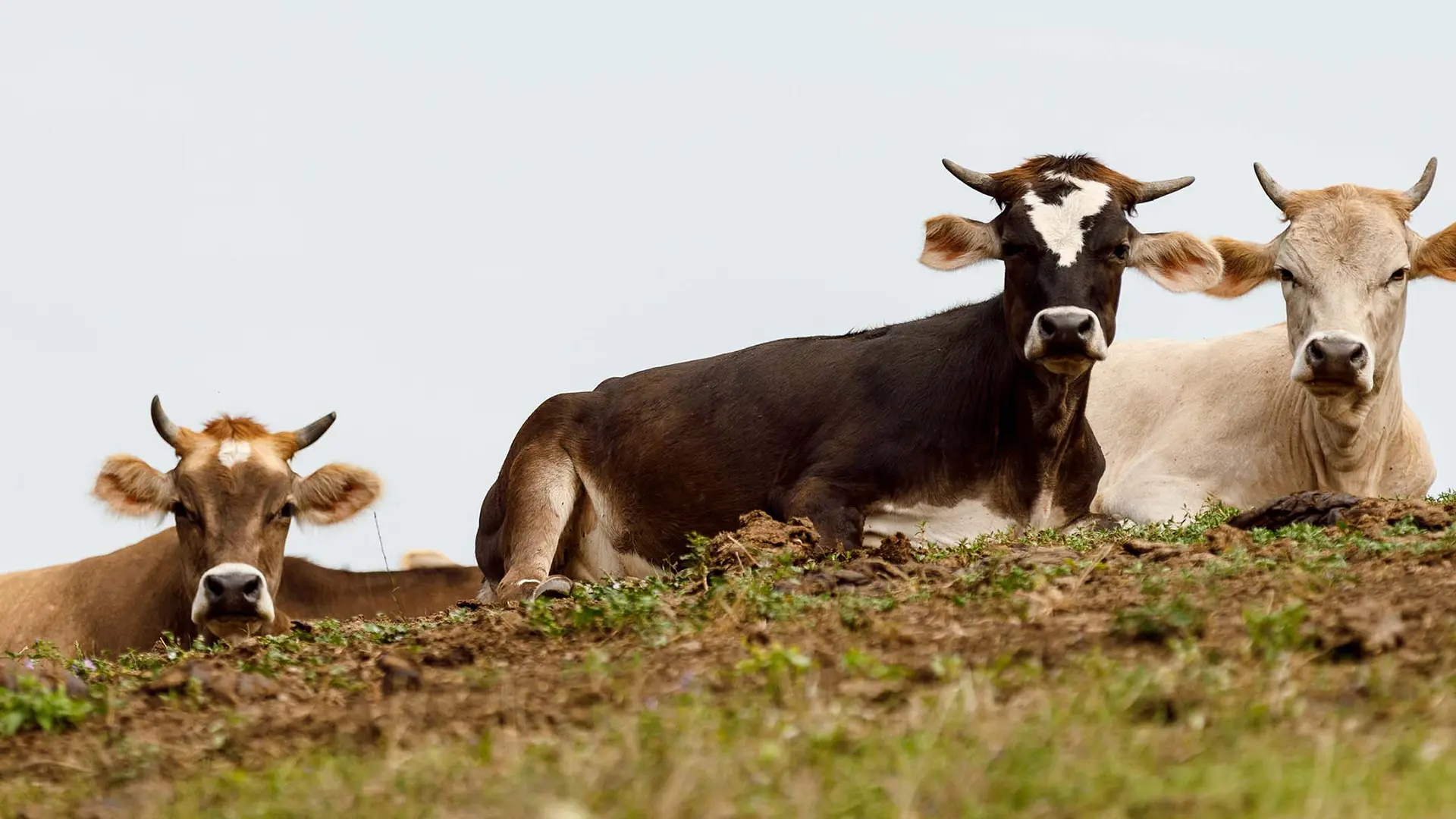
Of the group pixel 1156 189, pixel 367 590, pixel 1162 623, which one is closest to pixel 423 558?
pixel 367 590

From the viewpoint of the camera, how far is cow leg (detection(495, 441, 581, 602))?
10984mm

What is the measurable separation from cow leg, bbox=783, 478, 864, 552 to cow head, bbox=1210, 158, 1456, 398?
2934mm

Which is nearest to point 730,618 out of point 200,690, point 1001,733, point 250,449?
point 200,690

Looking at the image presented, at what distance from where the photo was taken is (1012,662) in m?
4.62

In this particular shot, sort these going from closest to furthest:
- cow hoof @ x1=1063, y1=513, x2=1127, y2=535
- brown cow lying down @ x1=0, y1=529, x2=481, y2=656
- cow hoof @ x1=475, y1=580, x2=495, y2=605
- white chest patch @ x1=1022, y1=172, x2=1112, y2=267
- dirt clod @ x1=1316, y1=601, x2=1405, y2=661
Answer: dirt clod @ x1=1316, y1=601, x2=1405, y2=661, white chest patch @ x1=1022, y1=172, x2=1112, y2=267, cow hoof @ x1=1063, y1=513, x2=1127, y2=535, cow hoof @ x1=475, y1=580, x2=495, y2=605, brown cow lying down @ x1=0, y1=529, x2=481, y2=656

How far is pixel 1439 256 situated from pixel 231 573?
25.6 feet

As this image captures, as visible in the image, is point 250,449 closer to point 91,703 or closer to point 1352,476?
point 91,703

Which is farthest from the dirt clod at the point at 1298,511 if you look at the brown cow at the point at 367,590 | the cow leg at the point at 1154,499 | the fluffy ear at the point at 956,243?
the brown cow at the point at 367,590

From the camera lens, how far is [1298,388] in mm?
12250

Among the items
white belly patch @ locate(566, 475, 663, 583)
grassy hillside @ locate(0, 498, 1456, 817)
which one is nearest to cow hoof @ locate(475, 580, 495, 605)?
white belly patch @ locate(566, 475, 663, 583)

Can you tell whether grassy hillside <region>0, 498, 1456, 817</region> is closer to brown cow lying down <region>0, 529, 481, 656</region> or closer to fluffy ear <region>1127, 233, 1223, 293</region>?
fluffy ear <region>1127, 233, 1223, 293</region>

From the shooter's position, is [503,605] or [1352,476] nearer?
[503,605]

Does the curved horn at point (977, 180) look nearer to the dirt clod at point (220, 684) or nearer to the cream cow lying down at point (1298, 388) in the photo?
the cream cow lying down at point (1298, 388)

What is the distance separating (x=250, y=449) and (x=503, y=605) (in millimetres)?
3515
